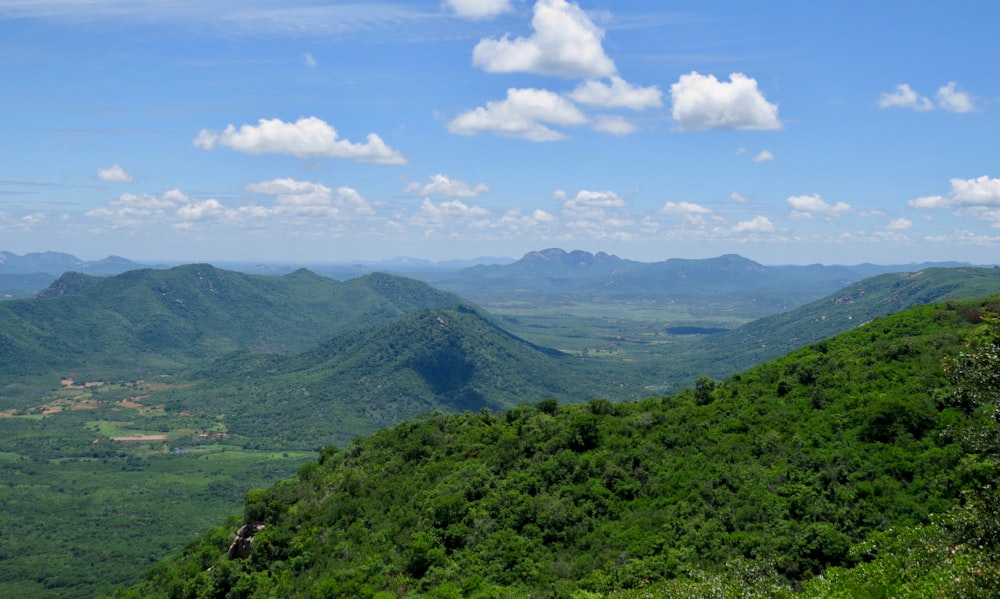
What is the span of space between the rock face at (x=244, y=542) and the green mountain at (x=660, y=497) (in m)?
0.31

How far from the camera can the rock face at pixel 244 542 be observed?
216 feet

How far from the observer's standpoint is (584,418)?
6675 centimetres

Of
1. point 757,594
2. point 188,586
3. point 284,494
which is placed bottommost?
point 188,586

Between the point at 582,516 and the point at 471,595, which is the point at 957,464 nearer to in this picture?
the point at 582,516

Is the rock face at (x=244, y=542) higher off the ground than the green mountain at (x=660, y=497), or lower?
lower

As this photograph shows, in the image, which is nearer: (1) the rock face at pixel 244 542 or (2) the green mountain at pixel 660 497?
(2) the green mountain at pixel 660 497

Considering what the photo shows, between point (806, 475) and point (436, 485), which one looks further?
point (436, 485)

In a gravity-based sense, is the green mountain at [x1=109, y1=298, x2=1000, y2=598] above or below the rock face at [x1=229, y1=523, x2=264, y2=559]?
above

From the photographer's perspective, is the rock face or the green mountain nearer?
the green mountain

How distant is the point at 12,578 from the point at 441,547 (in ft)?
406

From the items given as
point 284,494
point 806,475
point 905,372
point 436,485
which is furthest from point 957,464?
point 284,494

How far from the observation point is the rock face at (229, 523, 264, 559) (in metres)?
65.9

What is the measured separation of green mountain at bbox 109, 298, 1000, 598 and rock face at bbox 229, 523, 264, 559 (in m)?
0.31

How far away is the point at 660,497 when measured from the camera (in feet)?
176
